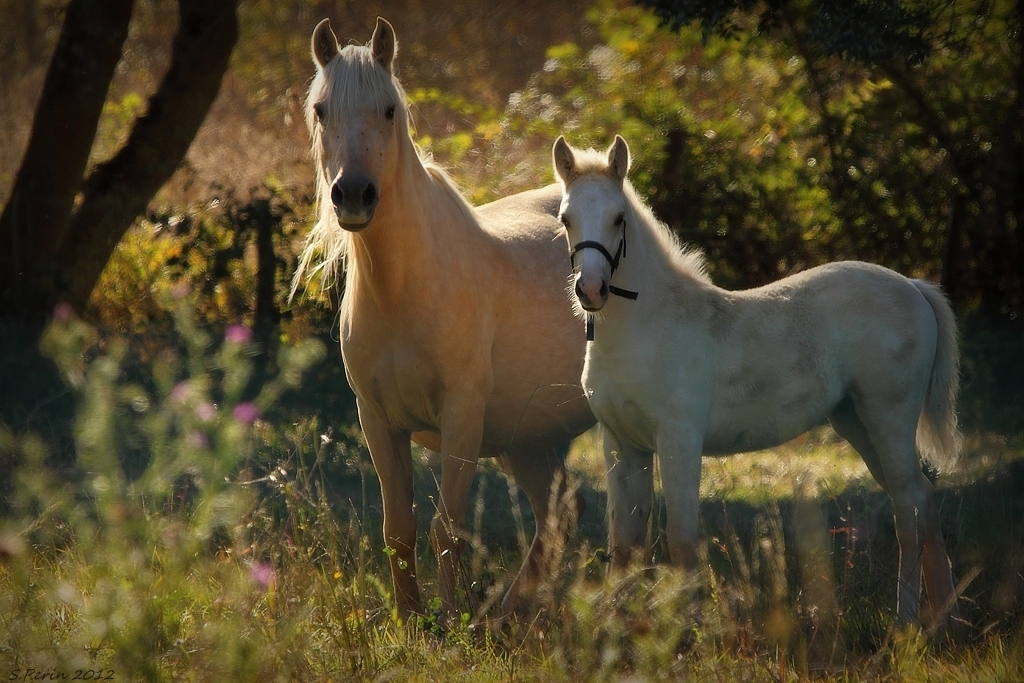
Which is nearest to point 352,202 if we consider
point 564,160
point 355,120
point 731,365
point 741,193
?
point 355,120

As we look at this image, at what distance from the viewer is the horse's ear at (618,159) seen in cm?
382

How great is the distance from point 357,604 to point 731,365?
1615 millimetres

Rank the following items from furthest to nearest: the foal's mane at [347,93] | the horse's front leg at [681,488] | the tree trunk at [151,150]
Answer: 1. the tree trunk at [151,150]
2. the foal's mane at [347,93]
3. the horse's front leg at [681,488]

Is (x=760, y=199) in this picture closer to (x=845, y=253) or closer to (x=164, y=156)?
(x=845, y=253)

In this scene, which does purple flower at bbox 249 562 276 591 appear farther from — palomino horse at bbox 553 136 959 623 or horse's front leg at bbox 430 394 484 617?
palomino horse at bbox 553 136 959 623

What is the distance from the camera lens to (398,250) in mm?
4461

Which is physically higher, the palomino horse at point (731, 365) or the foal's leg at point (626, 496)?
the palomino horse at point (731, 365)

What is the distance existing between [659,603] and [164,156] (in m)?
5.96

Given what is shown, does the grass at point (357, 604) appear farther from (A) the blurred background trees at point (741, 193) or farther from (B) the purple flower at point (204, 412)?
(A) the blurred background trees at point (741, 193)

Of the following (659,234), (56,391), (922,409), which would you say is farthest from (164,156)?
(922,409)

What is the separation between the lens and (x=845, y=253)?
8219 mm

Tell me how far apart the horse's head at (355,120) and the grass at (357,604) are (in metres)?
0.82

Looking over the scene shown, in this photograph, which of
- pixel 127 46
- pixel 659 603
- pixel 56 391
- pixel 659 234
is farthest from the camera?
pixel 127 46

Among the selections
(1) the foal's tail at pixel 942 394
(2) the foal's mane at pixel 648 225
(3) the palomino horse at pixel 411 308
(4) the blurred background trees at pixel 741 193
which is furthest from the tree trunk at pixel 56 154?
(1) the foal's tail at pixel 942 394
